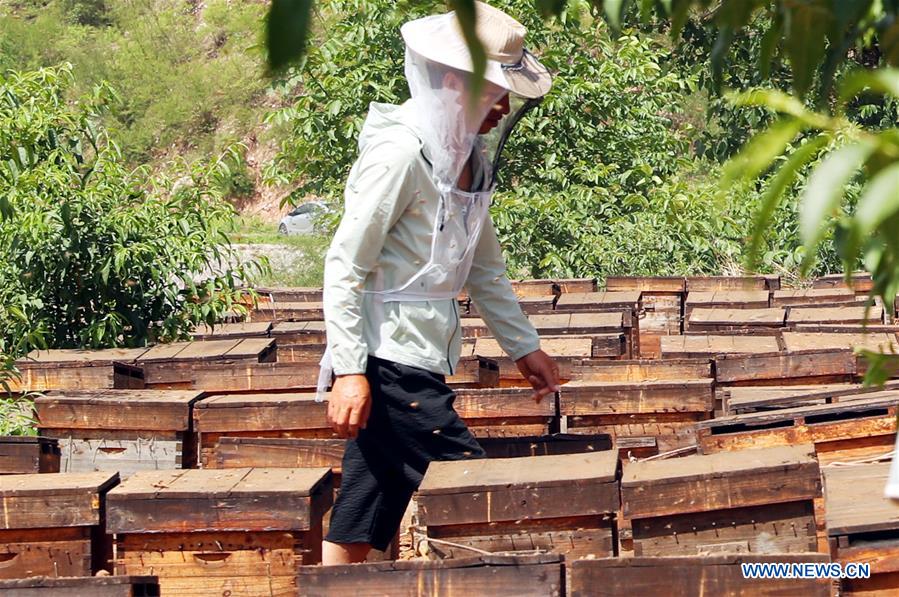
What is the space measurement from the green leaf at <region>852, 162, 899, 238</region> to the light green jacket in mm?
2338

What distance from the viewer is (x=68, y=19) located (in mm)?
44656

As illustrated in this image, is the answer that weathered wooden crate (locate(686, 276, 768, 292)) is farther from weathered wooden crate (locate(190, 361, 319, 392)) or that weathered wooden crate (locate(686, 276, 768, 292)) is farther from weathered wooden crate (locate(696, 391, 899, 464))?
weathered wooden crate (locate(696, 391, 899, 464))

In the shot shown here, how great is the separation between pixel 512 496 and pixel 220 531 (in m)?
0.81

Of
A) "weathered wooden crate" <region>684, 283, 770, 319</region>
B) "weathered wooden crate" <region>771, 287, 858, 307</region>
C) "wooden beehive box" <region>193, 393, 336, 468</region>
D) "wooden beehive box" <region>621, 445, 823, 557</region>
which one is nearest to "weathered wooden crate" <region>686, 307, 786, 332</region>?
"weathered wooden crate" <region>684, 283, 770, 319</region>

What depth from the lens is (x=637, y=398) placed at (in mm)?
4758

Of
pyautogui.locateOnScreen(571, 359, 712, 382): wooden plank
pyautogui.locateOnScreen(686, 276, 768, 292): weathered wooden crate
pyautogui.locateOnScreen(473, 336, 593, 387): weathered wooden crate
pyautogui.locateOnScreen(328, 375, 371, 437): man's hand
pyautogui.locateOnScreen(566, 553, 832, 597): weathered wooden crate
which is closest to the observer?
pyautogui.locateOnScreen(566, 553, 832, 597): weathered wooden crate

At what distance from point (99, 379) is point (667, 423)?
249 centimetres

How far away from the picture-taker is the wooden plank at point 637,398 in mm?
4742

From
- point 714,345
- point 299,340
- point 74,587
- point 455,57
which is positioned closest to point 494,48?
point 455,57

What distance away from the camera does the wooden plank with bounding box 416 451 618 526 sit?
317 cm

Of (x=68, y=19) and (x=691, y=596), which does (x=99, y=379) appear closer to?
(x=691, y=596)

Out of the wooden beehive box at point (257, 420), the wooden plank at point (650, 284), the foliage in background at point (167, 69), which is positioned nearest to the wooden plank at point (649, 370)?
the wooden beehive box at point (257, 420)

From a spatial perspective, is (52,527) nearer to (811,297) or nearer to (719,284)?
(811,297)

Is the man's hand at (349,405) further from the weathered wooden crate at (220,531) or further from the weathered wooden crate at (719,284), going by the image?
the weathered wooden crate at (719,284)
